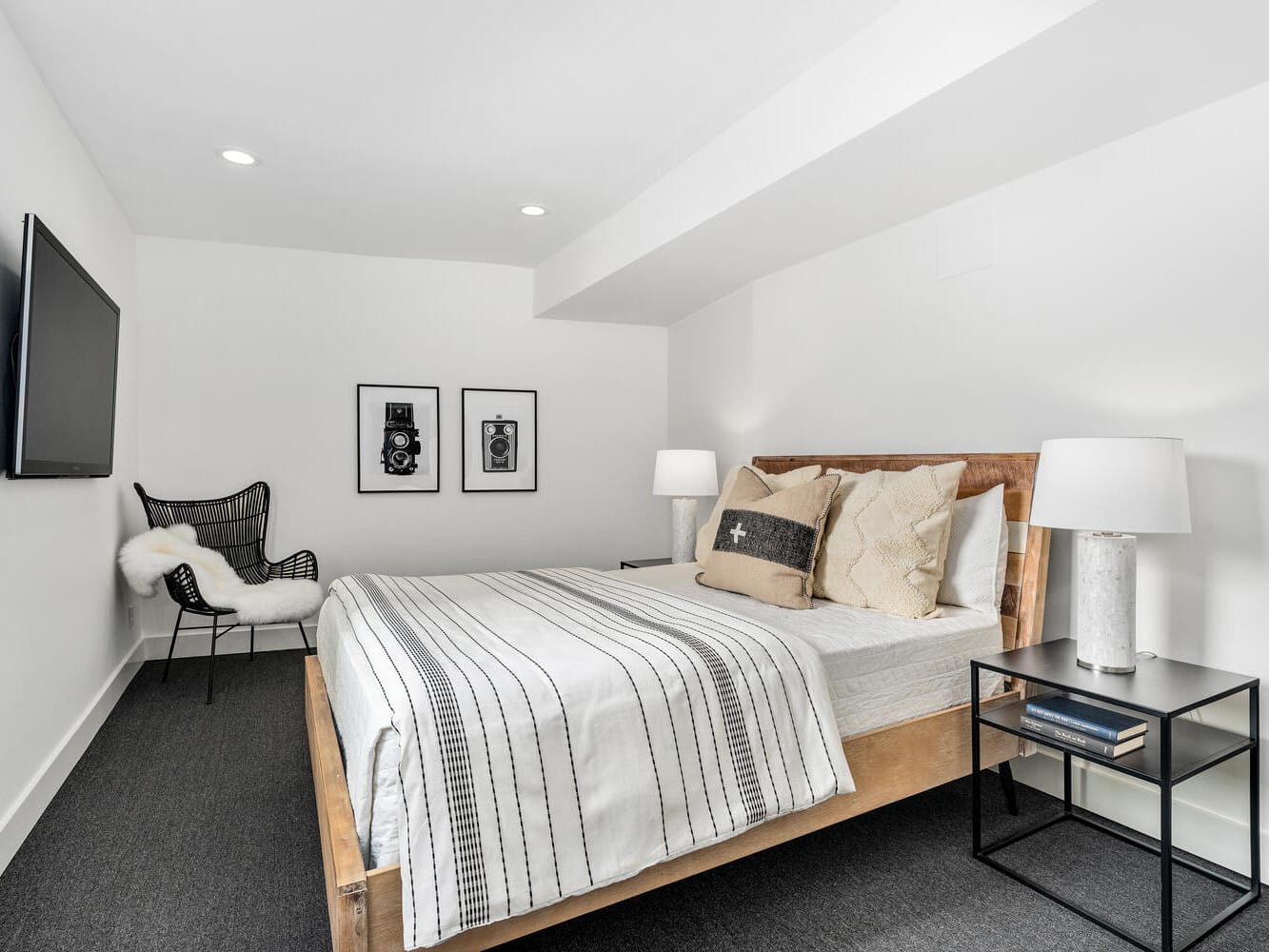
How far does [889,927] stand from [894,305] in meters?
2.39

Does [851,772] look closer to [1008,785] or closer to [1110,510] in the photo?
[1008,785]

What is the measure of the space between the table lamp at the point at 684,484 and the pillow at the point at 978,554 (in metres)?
1.67

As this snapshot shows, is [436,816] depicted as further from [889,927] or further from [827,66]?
[827,66]

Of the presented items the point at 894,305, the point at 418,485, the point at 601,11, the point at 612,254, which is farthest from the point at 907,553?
the point at 418,485

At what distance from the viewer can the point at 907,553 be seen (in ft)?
8.05

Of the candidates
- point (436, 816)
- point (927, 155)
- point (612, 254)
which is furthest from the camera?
point (612, 254)

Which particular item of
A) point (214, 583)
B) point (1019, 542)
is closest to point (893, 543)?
Answer: point (1019, 542)

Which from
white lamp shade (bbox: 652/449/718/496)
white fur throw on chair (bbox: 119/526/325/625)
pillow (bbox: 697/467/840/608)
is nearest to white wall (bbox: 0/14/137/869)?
white fur throw on chair (bbox: 119/526/325/625)

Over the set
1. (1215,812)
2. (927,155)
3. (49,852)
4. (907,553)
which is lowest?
(49,852)

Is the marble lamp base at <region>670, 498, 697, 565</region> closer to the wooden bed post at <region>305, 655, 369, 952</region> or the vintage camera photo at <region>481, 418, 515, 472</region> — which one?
the vintage camera photo at <region>481, 418, 515, 472</region>

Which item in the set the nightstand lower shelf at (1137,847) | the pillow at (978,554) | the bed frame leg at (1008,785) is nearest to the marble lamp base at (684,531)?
the pillow at (978,554)

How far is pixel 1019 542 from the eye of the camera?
254cm

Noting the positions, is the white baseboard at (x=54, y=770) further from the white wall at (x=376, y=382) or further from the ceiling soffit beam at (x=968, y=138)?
the ceiling soffit beam at (x=968, y=138)

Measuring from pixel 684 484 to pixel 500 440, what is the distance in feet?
4.66
